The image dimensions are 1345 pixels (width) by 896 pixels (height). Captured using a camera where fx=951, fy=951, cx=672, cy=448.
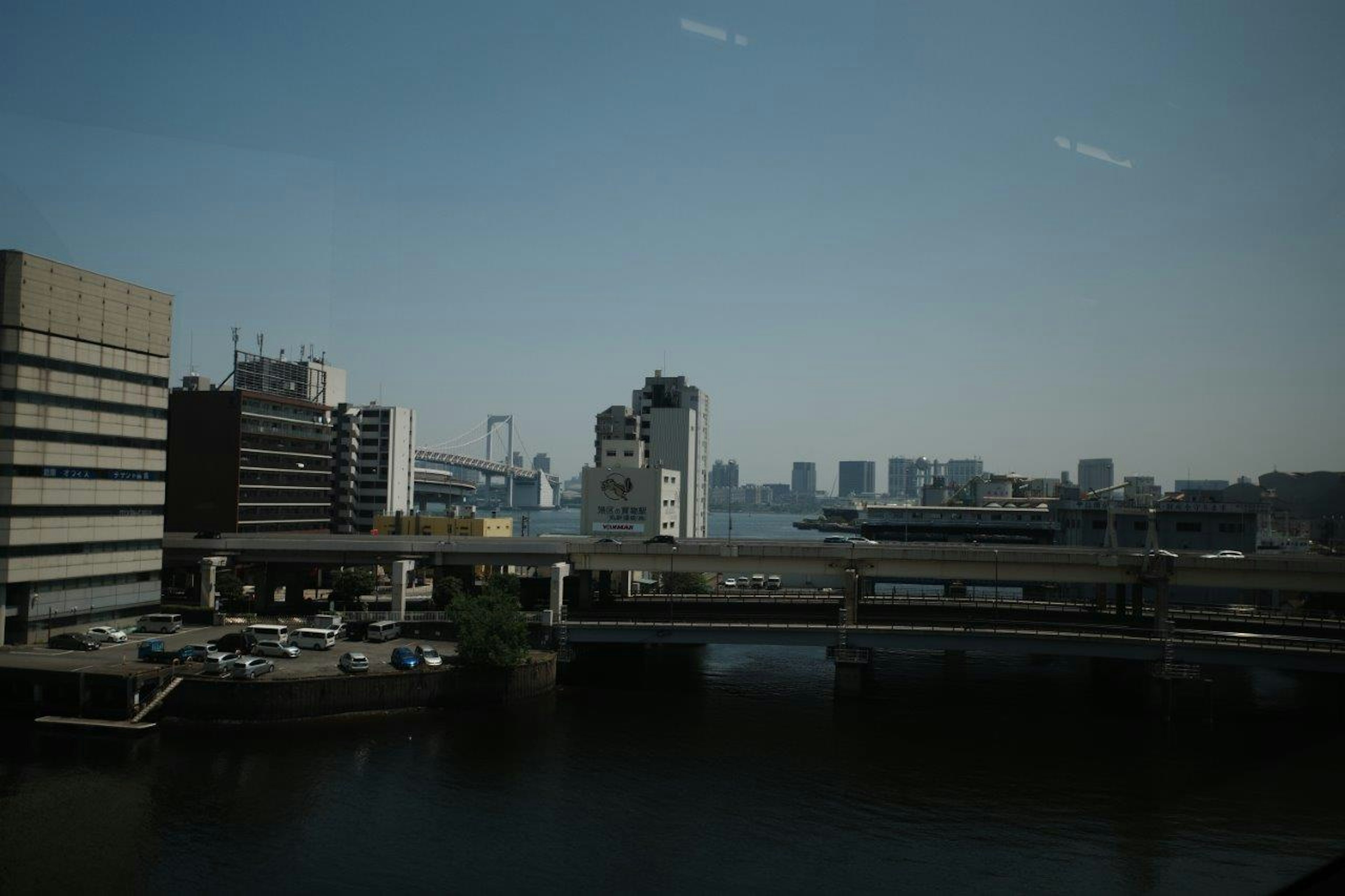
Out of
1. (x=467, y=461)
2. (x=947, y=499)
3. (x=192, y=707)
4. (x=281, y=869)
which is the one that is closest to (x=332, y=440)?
(x=192, y=707)

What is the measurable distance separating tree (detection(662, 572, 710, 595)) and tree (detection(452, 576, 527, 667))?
13342 mm

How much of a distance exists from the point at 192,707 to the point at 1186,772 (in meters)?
18.4

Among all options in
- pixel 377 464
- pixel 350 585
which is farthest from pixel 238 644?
pixel 377 464

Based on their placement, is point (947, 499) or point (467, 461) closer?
point (947, 499)

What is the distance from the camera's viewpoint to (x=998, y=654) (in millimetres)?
29562

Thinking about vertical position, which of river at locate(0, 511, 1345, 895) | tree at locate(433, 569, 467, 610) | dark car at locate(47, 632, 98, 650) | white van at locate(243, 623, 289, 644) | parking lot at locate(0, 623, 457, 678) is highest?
tree at locate(433, 569, 467, 610)

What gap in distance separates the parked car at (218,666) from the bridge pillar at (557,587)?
24.4ft

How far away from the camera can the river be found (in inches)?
461

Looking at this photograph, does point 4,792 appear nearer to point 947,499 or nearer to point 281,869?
point 281,869

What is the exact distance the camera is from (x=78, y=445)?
22719mm

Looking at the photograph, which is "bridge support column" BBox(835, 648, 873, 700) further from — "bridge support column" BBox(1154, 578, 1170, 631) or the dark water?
"bridge support column" BBox(1154, 578, 1170, 631)

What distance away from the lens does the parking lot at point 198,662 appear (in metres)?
19.2

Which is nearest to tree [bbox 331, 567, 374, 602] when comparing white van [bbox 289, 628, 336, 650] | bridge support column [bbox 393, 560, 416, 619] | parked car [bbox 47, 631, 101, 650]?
bridge support column [bbox 393, 560, 416, 619]

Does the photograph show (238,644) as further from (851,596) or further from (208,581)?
(851,596)
